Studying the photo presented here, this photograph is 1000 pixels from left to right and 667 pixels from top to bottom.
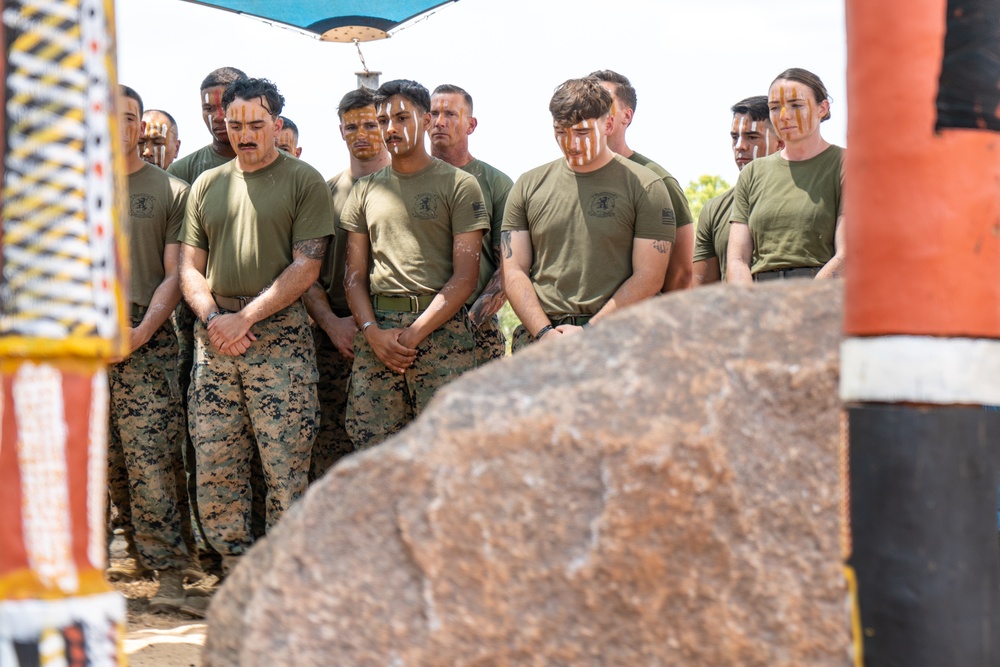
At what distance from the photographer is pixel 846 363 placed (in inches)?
67.3

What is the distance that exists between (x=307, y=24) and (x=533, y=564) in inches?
218

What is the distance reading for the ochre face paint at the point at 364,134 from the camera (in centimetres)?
561

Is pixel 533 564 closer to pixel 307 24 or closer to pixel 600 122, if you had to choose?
pixel 600 122

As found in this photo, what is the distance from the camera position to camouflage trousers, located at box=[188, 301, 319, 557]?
15.5ft

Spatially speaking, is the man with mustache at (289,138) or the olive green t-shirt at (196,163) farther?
the man with mustache at (289,138)

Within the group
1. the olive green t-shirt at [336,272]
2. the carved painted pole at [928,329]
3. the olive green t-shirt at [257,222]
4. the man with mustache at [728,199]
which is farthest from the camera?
the olive green t-shirt at [336,272]

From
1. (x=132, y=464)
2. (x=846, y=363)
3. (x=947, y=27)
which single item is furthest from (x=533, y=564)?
(x=132, y=464)

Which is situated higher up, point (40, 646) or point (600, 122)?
point (600, 122)

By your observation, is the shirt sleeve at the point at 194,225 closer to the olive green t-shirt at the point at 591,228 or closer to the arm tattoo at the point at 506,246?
the arm tattoo at the point at 506,246

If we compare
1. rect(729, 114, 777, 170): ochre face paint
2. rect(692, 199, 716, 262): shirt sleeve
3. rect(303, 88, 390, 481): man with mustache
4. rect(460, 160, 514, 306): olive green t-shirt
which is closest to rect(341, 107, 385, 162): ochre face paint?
rect(303, 88, 390, 481): man with mustache

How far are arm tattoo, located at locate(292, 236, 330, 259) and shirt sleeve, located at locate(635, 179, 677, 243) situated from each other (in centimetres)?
142

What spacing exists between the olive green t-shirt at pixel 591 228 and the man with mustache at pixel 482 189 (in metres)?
0.51

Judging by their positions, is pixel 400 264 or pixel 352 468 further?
pixel 400 264

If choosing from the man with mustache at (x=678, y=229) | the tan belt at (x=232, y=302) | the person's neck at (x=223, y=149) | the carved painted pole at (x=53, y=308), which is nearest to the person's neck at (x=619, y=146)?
the man with mustache at (x=678, y=229)
